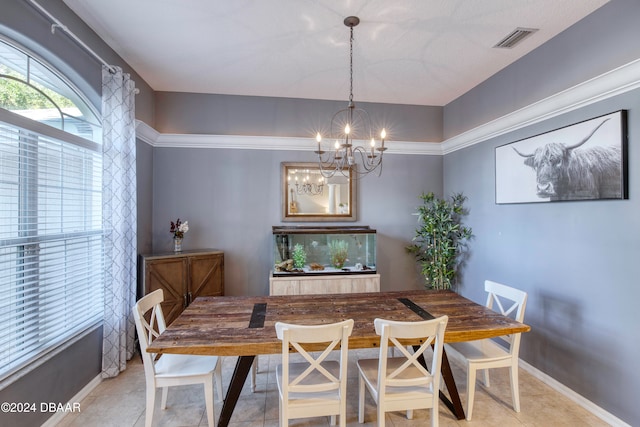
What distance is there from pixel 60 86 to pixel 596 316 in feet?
14.4

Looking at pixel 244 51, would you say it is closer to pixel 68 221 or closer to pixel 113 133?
pixel 113 133

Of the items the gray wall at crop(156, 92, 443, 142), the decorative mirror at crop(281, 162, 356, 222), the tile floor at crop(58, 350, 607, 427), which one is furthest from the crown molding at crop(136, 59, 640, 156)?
the tile floor at crop(58, 350, 607, 427)

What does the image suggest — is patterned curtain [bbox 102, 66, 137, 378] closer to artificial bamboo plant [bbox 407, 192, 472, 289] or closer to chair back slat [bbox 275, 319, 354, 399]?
chair back slat [bbox 275, 319, 354, 399]

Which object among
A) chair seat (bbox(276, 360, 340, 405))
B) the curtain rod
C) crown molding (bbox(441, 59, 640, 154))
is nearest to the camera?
chair seat (bbox(276, 360, 340, 405))

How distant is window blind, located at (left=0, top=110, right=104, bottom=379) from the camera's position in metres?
1.74

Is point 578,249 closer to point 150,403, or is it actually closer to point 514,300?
point 514,300

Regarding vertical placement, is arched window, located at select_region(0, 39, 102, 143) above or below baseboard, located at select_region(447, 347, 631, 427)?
above

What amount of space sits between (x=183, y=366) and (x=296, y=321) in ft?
2.71

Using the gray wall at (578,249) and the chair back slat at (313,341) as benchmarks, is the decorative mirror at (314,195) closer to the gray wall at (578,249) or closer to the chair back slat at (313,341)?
the gray wall at (578,249)

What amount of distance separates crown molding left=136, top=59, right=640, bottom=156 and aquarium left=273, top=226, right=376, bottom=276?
116 cm

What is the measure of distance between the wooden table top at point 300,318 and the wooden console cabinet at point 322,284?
0.87m

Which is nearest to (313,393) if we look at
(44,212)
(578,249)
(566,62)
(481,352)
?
(481,352)

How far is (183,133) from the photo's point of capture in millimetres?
3709

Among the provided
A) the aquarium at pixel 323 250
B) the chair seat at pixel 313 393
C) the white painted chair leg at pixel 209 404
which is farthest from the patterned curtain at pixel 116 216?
the chair seat at pixel 313 393
